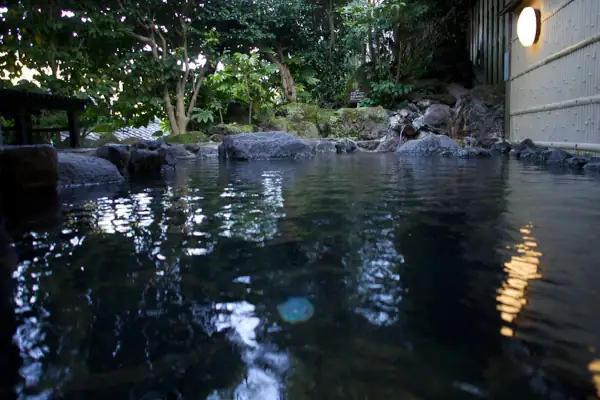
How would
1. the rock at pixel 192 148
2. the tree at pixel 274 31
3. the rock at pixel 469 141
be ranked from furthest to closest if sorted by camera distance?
the tree at pixel 274 31 → the rock at pixel 192 148 → the rock at pixel 469 141

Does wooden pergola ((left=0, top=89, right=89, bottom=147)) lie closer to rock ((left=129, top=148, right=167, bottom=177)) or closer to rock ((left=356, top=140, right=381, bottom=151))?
rock ((left=129, top=148, right=167, bottom=177))

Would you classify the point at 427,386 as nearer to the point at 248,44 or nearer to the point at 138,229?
the point at 138,229

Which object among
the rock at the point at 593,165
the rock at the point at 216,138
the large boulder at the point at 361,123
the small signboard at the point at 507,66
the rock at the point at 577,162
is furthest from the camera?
the rock at the point at 216,138

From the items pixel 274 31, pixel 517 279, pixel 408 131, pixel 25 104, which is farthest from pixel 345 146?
pixel 517 279

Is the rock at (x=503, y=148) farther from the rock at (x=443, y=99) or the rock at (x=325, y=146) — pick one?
the rock at (x=325, y=146)

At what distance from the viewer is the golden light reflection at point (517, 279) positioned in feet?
4.51

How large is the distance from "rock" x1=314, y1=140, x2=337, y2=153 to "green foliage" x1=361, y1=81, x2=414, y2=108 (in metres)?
2.78

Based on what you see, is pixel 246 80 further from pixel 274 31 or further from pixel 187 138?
pixel 187 138

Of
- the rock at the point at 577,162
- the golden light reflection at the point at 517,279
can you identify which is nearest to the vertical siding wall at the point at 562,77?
the rock at the point at 577,162

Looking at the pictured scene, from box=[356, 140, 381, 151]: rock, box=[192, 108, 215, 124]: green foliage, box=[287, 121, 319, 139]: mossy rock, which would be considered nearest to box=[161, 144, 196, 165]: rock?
box=[192, 108, 215, 124]: green foliage

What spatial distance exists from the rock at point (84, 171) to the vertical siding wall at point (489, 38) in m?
9.80

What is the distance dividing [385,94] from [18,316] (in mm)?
13753

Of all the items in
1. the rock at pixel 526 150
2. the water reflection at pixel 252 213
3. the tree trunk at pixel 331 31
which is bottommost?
the water reflection at pixel 252 213

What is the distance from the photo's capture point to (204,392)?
3.25ft
